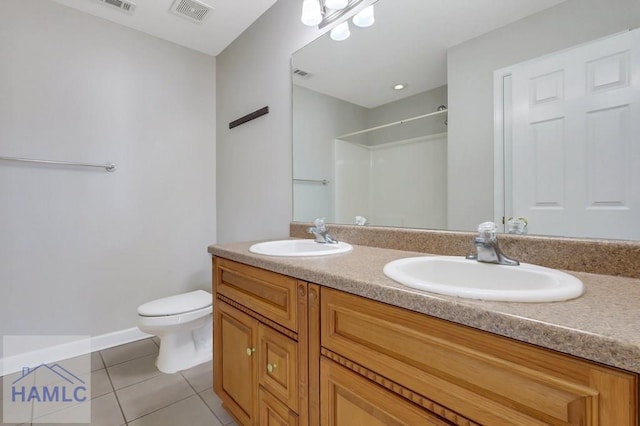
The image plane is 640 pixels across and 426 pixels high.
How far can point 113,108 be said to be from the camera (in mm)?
2012

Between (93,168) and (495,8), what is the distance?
2403 mm

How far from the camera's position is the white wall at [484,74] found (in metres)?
0.84

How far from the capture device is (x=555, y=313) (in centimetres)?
48

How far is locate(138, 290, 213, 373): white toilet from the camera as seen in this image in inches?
62.5

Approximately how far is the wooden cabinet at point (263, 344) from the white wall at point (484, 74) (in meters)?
0.70

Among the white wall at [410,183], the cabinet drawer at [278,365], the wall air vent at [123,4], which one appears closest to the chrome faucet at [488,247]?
the white wall at [410,183]

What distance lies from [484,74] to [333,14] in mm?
891

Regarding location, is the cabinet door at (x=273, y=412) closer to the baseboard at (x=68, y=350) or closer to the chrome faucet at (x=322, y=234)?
the chrome faucet at (x=322, y=234)

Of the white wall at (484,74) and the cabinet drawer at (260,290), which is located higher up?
the white wall at (484,74)

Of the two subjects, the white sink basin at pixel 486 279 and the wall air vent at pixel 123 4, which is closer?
the white sink basin at pixel 486 279

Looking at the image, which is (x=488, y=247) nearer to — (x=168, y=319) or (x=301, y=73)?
(x=301, y=73)

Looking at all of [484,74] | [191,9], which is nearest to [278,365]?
[484,74]

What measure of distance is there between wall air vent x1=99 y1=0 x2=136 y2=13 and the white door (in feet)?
7.33

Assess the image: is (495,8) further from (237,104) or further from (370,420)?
(237,104)
